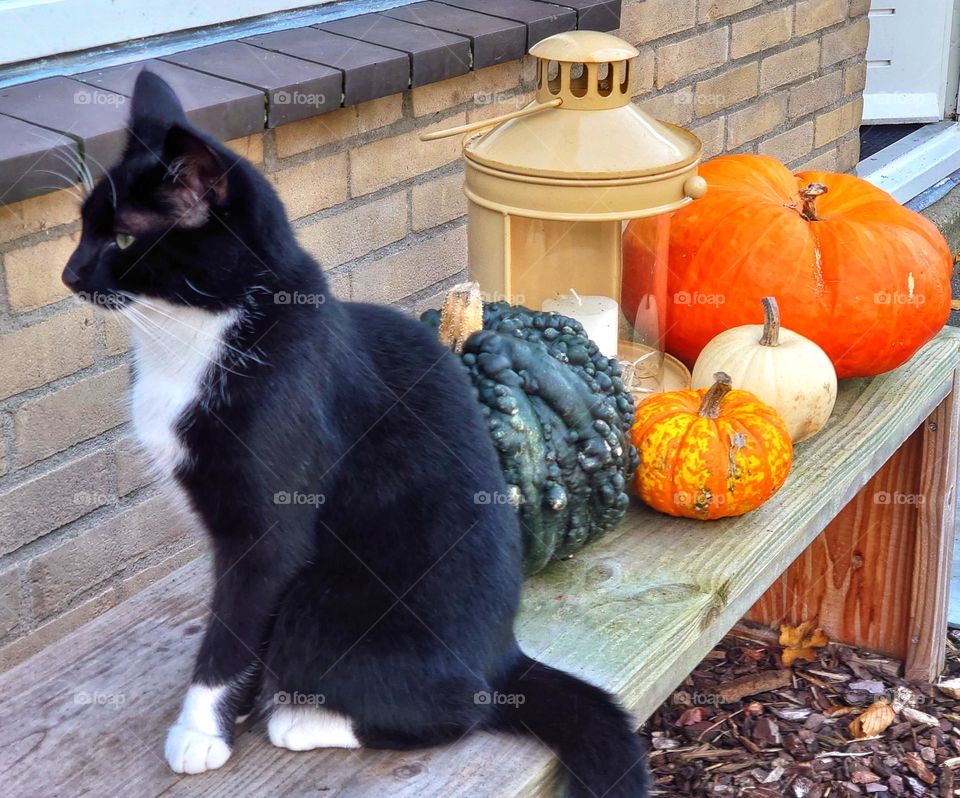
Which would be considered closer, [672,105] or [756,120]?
[672,105]

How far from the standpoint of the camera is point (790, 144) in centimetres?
368

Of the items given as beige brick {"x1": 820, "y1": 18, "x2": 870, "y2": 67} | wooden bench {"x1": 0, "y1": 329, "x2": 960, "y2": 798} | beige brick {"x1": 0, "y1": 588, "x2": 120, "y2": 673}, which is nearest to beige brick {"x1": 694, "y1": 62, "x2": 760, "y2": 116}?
beige brick {"x1": 820, "y1": 18, "x2": 870, "y2": 67}

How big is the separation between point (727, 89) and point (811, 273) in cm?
133

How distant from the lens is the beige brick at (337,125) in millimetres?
2184

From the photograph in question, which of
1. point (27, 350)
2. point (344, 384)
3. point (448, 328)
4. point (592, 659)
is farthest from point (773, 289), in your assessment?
point (27, 350)

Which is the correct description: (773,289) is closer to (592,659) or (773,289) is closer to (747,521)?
(747,521)

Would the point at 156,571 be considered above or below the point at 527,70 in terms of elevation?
below

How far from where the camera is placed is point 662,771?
2.34 meters

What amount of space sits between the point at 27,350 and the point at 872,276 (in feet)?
4.94

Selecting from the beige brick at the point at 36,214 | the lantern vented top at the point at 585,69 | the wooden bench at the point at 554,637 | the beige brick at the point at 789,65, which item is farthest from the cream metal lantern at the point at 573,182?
the beige brick at the point at 789,65

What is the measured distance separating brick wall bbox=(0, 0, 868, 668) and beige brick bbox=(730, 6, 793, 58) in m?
0.04

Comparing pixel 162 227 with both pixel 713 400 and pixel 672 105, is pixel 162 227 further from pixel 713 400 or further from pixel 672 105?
pixel 672 105

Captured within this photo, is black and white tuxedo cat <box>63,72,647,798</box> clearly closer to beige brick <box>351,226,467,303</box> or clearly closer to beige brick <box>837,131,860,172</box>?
beige brick <box>351,226,467,303</box>

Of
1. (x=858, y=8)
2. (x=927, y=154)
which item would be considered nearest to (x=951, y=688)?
(x=858, y=8)
